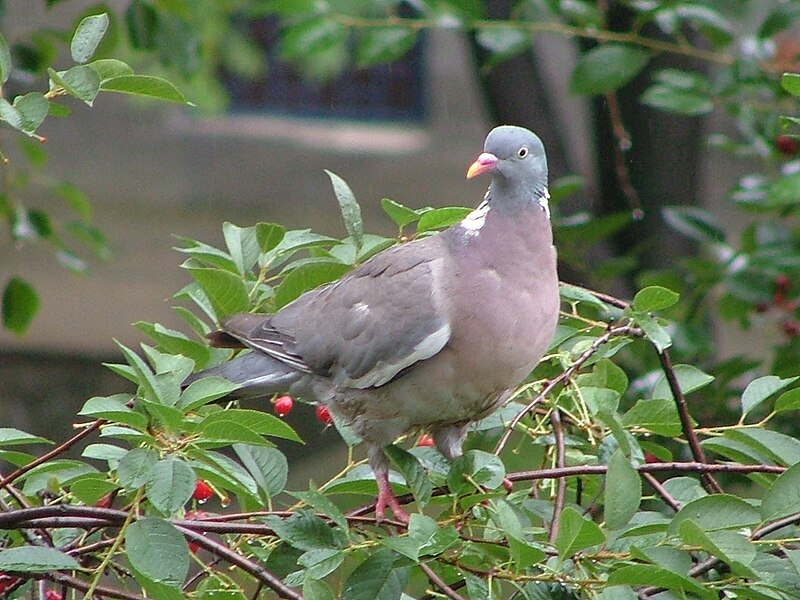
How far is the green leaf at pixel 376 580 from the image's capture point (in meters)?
1.16

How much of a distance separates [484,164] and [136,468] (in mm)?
737

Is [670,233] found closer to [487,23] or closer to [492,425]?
[487,23]

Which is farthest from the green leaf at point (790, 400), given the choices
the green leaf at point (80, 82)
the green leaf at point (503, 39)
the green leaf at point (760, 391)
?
the green leaf at point (503, 39)

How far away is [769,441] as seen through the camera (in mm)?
1336

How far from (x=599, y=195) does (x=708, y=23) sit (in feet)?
2.82

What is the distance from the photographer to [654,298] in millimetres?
1408

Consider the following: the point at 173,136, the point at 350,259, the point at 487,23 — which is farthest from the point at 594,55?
the point at 173,136

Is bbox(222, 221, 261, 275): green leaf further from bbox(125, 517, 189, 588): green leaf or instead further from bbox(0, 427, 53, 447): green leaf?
bbox(125, 517, 189, 588): green leaf

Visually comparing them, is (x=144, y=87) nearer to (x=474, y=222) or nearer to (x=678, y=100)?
(x=474, y=222)

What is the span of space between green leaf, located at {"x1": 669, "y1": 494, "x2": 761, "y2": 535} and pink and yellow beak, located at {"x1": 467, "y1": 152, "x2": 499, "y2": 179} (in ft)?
2.11

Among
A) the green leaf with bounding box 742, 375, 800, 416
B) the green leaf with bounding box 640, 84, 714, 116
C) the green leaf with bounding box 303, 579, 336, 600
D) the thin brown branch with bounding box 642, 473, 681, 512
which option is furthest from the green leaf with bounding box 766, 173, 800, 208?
the green leaf with bounding box 303, 579, 336, 600

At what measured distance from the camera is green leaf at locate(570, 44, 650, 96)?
8.00ft

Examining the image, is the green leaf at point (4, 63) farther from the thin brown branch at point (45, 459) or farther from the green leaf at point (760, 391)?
the green leaf at point (760, 391)

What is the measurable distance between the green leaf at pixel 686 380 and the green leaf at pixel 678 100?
1019mm
